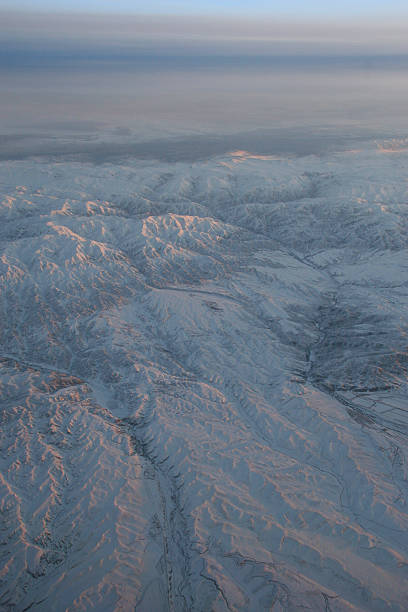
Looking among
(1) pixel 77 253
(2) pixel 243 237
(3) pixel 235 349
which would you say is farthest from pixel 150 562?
(2) pixel 243 237

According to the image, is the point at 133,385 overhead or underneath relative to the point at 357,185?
underneath

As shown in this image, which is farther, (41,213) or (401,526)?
(41,213)

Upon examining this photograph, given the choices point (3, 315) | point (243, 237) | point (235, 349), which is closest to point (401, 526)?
point (235, 349)

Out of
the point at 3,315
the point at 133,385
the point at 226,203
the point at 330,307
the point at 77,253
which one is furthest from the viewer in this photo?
the point at 226,203

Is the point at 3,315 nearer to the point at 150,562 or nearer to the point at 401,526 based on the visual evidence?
the point at 150,562

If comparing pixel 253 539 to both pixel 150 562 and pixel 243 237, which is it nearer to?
pixel 150 562

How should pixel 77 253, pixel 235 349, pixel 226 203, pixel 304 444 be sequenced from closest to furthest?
pixel 304 444
pixel 235 349
pixel 77 253
pixel 226 203
